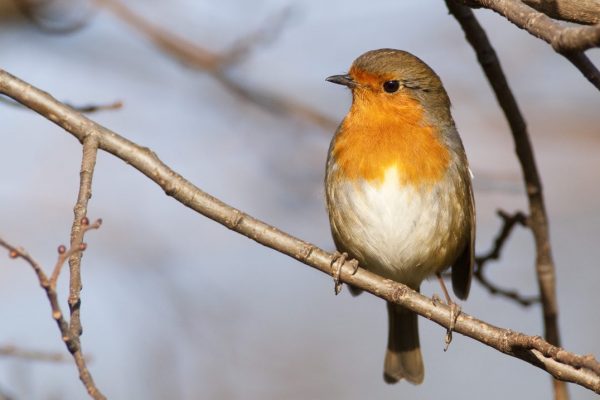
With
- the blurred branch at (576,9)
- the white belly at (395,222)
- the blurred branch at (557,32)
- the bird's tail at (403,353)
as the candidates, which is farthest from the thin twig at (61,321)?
the bird's tail at (403,353)

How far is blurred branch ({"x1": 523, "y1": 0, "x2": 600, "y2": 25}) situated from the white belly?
1.43 m

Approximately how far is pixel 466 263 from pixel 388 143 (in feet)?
3.20

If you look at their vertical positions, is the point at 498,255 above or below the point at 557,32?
above

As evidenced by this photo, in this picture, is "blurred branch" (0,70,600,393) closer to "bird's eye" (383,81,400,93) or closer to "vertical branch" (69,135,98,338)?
"vertical branch" (69,135,98,338)

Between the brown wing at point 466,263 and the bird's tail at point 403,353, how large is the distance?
14.3 inches

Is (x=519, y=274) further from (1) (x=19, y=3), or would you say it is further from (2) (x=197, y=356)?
(1) (x=19, y=3)

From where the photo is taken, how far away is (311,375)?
7.53 m

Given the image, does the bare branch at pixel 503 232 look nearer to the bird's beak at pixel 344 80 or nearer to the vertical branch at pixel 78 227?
the bird's beak at pixel 344 80

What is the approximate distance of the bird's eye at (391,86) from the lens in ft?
15.3

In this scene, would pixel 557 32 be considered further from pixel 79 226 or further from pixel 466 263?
pixel 466 263

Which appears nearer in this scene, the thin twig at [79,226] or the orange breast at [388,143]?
the thin twig at [79,226]

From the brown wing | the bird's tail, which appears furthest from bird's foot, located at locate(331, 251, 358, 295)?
the bird's tail

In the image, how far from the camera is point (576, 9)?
3023 mm

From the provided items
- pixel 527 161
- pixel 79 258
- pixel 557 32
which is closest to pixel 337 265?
pixel 527 161
